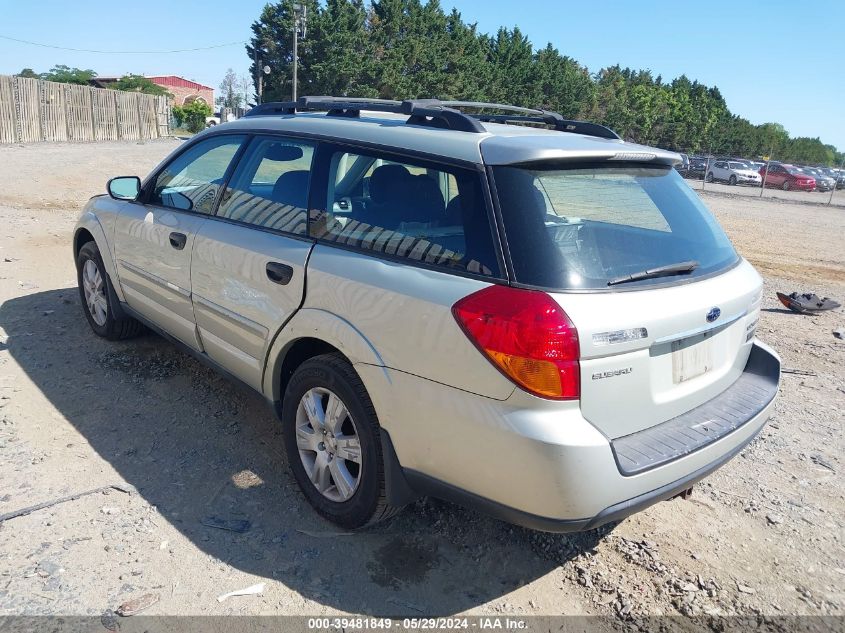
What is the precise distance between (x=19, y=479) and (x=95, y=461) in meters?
0.35

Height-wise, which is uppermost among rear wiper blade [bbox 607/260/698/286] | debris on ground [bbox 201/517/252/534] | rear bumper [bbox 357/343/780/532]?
rear wiper blade [bbox 607/260/698/286]

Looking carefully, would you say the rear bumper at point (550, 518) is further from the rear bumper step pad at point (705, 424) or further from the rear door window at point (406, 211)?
the rear door window at point (406, 211)

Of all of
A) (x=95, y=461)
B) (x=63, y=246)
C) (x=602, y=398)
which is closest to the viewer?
(x=602, y=398)

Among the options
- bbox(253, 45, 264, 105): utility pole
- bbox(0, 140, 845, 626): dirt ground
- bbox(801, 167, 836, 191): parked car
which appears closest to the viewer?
bbox(0, 140, 845, 626): dirt ground

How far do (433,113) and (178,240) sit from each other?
182 cm

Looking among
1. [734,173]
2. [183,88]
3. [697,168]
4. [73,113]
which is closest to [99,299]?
[73,113]

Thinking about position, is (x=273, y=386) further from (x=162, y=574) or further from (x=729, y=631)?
(x=729, y=631)

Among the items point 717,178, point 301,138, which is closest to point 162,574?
point 301,138

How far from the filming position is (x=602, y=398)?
238cm

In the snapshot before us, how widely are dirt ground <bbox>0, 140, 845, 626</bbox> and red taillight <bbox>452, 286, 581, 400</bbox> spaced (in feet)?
3.38

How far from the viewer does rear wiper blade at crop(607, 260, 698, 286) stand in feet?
8.31

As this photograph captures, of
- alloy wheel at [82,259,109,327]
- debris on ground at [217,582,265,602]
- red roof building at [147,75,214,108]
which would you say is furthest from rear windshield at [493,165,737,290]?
red roof building at [147,75,214,108]

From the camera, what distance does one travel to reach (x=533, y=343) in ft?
7.56

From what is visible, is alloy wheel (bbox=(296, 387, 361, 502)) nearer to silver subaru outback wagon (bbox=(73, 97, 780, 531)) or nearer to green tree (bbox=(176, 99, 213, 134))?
silver subaru outback wagon (bbox=(73, 97, 780, 531))
